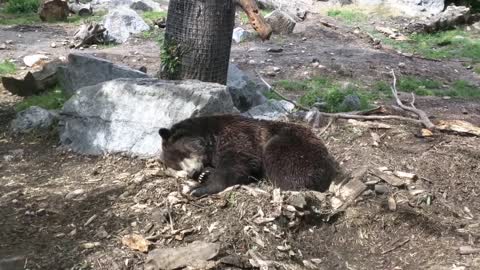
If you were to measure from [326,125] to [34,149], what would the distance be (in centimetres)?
319

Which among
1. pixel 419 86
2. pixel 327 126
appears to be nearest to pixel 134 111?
pixel 327 126

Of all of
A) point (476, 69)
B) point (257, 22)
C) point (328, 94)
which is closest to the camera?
point (328, 94)

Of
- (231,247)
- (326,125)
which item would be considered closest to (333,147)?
(326,125)

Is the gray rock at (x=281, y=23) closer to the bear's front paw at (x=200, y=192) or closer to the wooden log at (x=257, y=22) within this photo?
the wooden log at (x=257, y=22)

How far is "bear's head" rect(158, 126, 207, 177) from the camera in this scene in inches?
208

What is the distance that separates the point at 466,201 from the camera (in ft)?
17.4

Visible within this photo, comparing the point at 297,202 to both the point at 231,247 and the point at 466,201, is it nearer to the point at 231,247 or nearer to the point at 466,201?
the point at 231,247

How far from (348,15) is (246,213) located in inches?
537

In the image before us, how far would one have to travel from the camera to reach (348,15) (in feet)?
56.1

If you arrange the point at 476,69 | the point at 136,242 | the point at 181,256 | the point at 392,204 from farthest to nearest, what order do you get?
the point at 476,69, the point at 392,204, the point at 136,242, the point at 181,256

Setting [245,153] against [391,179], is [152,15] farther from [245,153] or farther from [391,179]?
[391,179]

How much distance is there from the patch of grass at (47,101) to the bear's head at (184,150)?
2854 mm

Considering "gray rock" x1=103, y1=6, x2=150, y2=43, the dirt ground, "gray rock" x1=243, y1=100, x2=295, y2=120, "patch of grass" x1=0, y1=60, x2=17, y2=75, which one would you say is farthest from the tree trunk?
"gray rock" x1=103, y1=6, x2=150, y2=43

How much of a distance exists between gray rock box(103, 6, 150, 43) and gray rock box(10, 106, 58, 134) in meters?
6.57
